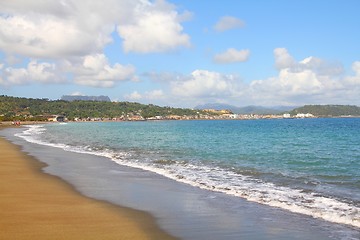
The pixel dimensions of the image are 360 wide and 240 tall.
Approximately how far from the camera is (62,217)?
31.2 feet

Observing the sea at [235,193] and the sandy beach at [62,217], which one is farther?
the sea at [235,193]

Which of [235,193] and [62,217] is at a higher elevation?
[62,217]

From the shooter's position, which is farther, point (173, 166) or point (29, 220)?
point (173, 166)

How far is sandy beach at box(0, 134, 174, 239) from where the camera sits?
26.8 ft

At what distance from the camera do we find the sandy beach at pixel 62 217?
26.8 feet

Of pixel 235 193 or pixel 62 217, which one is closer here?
pixel 62 217

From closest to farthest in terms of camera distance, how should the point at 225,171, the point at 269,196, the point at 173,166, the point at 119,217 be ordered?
the point at 119,217 < the point at 269,196 < the point at 225,171 < the point at 173,166

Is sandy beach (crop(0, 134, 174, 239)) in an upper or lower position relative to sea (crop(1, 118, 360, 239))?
upper

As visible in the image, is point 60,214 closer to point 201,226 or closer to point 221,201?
point 201,226

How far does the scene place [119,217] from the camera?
9.74 meters

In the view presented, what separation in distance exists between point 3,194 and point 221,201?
6.82m

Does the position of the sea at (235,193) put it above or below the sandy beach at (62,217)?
below

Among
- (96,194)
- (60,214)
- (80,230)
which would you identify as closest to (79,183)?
(96,194)

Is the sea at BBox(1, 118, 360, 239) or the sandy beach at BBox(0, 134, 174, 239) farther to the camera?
the sea at BBox(1, 118, 360, 239)
